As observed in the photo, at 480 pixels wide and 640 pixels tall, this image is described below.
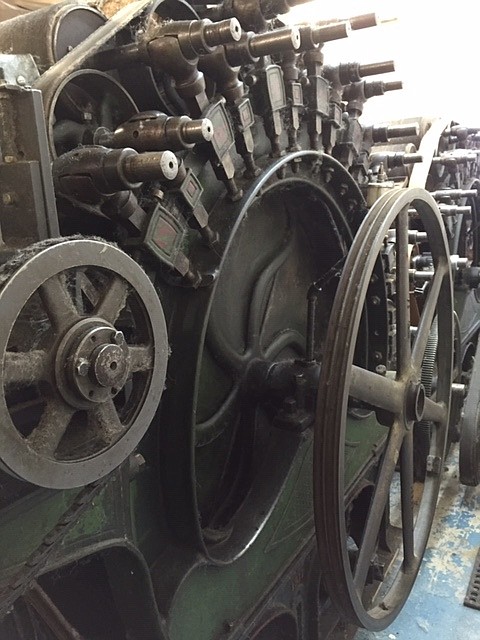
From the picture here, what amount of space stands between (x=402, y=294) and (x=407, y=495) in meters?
0.49

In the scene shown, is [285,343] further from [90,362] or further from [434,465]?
[90,362]

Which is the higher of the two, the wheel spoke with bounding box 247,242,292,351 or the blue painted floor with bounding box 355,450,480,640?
the wheel spoke with bounding box 247,242,292,351

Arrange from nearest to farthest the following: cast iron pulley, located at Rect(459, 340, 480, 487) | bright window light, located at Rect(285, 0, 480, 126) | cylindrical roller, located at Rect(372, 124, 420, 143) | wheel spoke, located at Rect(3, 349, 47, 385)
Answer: wheel spoke, located at Rect(3, 349, 47, 385), cylindrical roller, located at Rect(372, 124, 420, 143), cast iron pulley, located at Rect(459, 340, 480, 487), bright window light, located at Rect(285, 0, 480, 126)

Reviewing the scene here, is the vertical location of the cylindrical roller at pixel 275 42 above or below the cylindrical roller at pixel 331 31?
below

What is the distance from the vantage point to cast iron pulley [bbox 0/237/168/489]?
0.60m

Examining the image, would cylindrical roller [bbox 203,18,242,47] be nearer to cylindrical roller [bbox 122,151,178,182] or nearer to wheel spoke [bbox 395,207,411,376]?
cylindrical roller [bbox 122,151,178,182]

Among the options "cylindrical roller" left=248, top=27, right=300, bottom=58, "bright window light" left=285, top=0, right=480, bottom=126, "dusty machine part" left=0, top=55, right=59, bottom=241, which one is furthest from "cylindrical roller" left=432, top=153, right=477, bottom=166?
"dusty machine part" left=0, top=55, right=59, bottom=241

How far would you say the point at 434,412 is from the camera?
1.52 m

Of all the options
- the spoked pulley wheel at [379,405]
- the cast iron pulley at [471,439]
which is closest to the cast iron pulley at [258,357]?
the spoked pulley wheel at [379,405]

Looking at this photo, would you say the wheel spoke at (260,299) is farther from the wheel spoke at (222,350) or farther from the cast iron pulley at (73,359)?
the cast iron pulley at (73,359)

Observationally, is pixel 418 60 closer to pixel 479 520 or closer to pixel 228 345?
pixel 479 520

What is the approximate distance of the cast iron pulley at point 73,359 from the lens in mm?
598

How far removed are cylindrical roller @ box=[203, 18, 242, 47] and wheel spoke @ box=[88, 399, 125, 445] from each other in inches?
21.2

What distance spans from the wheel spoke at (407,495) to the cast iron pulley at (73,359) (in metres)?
0.74
